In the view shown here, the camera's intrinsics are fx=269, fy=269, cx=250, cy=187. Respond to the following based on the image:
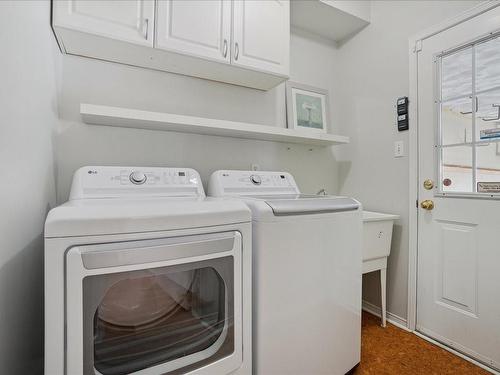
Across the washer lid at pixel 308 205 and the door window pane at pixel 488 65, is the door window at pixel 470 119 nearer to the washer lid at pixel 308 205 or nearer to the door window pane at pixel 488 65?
the door window pane at pixel 488 65

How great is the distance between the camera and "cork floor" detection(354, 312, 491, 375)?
1.45 m

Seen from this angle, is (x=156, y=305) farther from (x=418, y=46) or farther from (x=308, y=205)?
(x=418, y=46)

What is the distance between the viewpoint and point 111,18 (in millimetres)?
1292

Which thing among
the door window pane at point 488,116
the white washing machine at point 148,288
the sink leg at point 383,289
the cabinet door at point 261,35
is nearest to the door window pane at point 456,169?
the door window pane at point 488,116

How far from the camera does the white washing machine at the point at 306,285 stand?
108 centimetres

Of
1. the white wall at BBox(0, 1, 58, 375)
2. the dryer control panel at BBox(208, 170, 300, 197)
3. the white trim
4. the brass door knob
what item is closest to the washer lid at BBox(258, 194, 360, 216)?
the dryer control panel at BBox(208, 170, 300, 197)

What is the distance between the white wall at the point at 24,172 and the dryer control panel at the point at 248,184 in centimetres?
83

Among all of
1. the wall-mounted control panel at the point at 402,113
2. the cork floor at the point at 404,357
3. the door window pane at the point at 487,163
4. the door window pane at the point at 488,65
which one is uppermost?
the door window pane at the point at 488,65

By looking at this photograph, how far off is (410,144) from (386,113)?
13.4 inches

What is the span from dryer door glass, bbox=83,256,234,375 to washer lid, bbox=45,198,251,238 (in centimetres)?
14

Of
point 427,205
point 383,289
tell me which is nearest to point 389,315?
point 383,289

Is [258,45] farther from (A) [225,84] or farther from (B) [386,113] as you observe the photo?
(B) [386,113]

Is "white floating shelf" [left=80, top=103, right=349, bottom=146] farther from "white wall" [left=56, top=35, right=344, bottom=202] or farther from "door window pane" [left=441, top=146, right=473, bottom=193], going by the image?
"door window pane" [left=441, top=146, right=473, bottom=193]

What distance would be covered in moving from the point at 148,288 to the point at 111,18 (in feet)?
4.13
